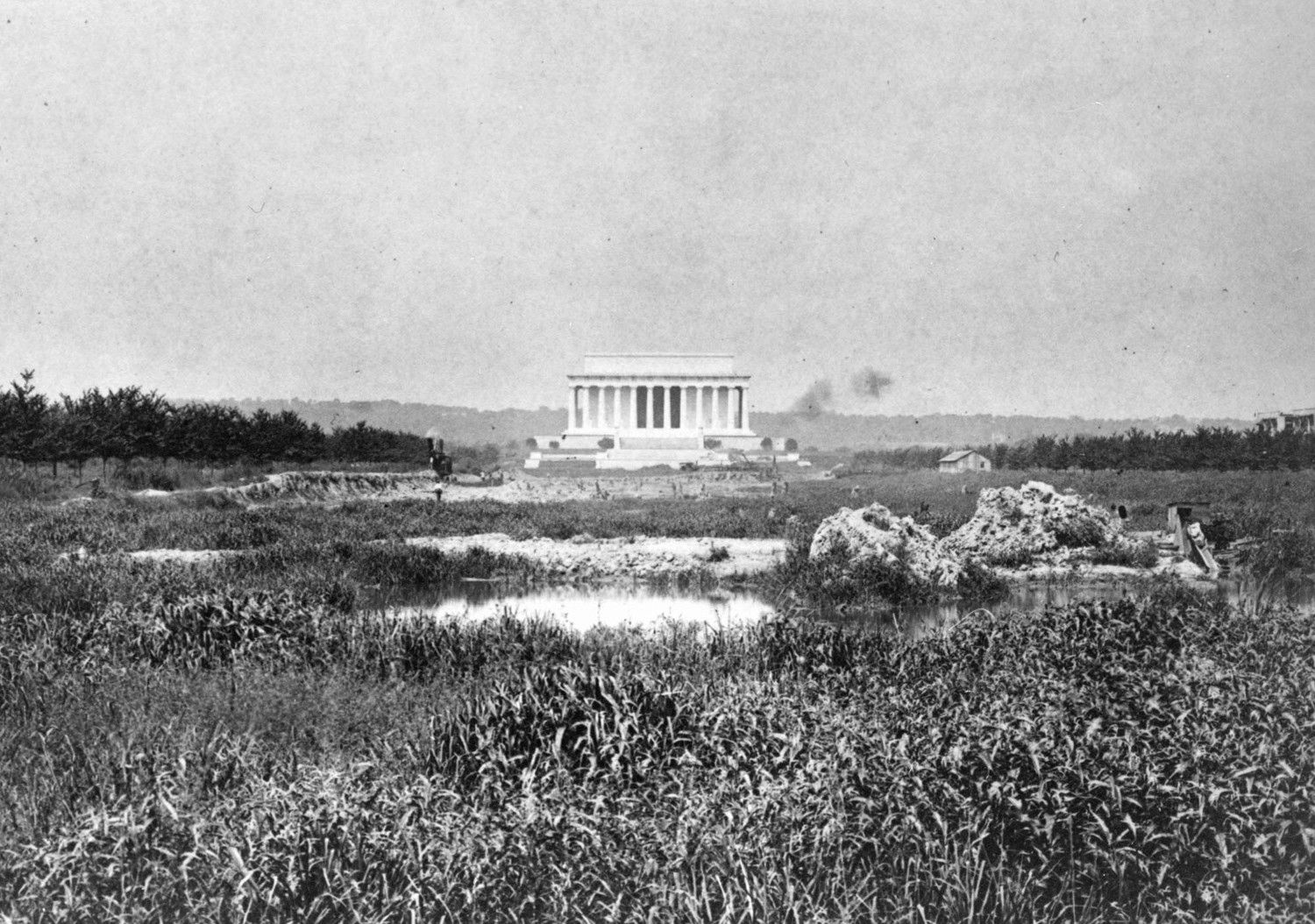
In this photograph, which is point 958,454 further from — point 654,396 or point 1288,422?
point 654,396

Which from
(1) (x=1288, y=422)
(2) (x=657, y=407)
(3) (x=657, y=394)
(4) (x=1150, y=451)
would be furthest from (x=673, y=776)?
(2) (x=657, y=407)

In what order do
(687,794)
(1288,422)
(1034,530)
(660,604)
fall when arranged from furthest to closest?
1. (1288,422)
2. (1034,530)
3. (660,604)
4. (687,794)

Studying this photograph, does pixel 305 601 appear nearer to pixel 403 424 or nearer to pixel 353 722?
pixel 353 722

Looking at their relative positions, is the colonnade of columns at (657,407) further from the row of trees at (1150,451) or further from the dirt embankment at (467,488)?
the row of trees at (1150,451)

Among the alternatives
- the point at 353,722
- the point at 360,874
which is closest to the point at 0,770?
the point at 353,722

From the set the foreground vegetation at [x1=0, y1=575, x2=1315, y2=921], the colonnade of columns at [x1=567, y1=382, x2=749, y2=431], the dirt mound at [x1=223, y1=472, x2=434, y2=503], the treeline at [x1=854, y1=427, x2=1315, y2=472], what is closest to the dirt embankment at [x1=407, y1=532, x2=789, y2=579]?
the foreground vegetation at [x1=0, y1=575, x2=1315, y2=921]

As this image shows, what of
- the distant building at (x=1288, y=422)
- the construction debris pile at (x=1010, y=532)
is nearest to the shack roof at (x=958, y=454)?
the distant building at (x=1288, y=422)

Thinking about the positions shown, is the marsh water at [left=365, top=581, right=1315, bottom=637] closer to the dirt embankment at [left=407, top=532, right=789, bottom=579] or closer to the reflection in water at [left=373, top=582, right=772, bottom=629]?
the reflection in water at [left=373, top=582, right=772, bottom=629]
